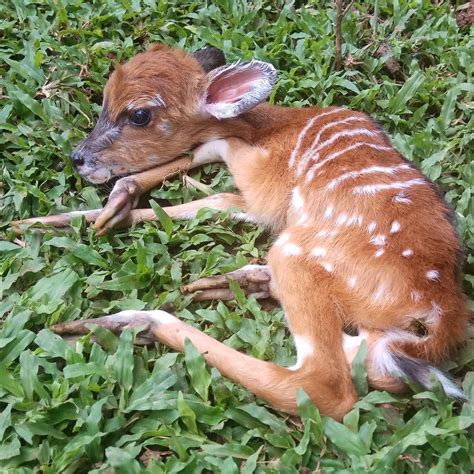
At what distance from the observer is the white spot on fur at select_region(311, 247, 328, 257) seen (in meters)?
3.75

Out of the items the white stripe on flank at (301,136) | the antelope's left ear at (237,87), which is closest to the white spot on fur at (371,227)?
the white stripe on flank at (301,136)

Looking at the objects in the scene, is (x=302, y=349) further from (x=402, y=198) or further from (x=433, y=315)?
(x=402, y=198)

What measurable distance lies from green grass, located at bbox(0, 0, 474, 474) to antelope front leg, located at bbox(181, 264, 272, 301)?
8cm

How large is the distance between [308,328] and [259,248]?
973 mm

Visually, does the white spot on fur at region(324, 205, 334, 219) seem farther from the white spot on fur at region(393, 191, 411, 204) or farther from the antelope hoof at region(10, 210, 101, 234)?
the antelope hoof at region(10, 210, 101, 234)

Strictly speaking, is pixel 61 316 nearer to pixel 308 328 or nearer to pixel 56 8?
pixel 308 328

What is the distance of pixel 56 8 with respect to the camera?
553cm

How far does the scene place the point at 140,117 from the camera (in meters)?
4.54

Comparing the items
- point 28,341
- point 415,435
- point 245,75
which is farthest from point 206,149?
point 415,435

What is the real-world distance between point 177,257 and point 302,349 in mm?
1080

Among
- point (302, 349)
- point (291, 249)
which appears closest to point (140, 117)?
point (291, 249)

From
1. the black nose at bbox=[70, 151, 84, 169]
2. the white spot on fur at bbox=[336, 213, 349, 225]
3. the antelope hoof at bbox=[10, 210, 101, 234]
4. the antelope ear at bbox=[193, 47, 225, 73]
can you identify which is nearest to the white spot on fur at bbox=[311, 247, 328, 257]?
the white spot on fur at bbox=[336, 213, 349, 225]

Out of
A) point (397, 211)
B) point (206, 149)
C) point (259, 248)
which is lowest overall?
point (259, 248)

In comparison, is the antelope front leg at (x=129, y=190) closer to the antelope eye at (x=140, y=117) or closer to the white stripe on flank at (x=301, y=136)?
the antelope eye at (x=140, y=117)
